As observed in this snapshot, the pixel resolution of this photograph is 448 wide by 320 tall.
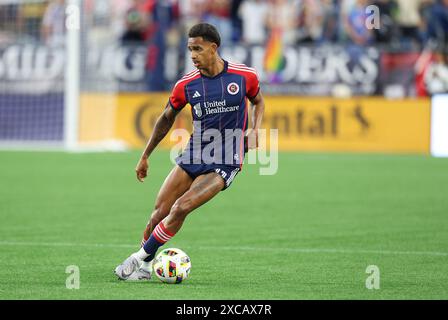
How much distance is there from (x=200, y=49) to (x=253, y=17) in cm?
1848

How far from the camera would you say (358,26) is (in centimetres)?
2583

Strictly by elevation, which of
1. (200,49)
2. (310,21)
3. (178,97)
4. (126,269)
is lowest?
(126,269)

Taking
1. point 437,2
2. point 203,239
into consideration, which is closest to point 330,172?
point 437,2

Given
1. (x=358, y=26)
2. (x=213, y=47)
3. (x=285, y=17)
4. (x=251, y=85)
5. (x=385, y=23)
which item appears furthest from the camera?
(x=285, y=17)

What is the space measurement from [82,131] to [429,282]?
16486mm

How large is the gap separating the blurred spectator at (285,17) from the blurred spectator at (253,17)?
0.24m

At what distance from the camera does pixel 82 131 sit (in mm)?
24688

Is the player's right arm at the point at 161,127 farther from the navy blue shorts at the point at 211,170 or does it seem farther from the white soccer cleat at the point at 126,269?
the white soccer cleat at the point at 126,269

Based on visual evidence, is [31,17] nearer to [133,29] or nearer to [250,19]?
[133,29]

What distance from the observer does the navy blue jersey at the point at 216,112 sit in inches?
373

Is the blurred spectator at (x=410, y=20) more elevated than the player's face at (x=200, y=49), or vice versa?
the blurred spectator at (x=410, y=20)

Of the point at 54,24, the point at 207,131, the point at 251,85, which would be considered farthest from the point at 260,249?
the point at 54,24

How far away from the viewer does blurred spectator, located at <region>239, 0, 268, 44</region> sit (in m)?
27.3

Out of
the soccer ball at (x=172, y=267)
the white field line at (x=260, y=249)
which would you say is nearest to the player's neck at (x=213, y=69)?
the soccer ball at (x=172, y=267)
